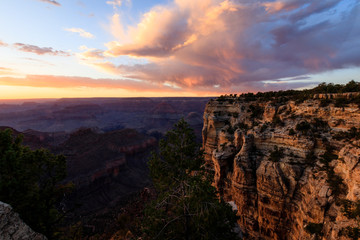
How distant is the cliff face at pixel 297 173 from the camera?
12.1 meters

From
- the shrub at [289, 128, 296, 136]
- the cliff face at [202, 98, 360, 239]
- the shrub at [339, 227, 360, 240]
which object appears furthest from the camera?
the shrub at [289, 128, 296, 136]

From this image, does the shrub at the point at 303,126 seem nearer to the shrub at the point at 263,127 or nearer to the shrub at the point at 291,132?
the shrub at the point at 291,132

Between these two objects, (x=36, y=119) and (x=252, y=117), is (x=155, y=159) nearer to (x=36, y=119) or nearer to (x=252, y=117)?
(x=252, y=117)

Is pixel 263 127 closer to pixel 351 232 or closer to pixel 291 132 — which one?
pixel 291 132

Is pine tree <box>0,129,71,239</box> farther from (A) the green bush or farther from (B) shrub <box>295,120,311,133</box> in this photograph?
(B) shrub <box>295,120,311,133</box>

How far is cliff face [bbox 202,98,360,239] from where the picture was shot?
1215 centimetres

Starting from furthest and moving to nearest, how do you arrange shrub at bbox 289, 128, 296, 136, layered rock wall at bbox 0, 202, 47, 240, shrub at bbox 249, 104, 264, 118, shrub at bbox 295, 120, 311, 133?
shrub at bbox 249, 104, 264, 118, shrub at bbox 289, 128, 296, 136, shrub at bbox 295, 120, 311, 133, layered rock wall at bbox 0, 202, 47, 240

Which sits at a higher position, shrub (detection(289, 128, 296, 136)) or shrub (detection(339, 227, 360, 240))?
shrub (detection(289, 128, 296, 136))

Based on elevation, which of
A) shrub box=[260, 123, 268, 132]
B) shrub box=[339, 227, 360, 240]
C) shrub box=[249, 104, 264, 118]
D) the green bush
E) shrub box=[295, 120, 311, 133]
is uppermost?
shrub box=[249, 104, 264, 118]

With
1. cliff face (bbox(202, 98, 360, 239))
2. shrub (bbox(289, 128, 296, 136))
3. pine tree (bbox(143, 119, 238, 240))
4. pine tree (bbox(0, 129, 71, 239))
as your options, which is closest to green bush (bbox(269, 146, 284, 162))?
cliff face (bbox(202, 98, 360, 239))

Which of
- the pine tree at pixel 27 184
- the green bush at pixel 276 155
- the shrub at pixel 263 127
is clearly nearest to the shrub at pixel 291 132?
the green bush at pixel 276 155

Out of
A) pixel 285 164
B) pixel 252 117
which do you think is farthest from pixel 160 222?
pixel 252 117

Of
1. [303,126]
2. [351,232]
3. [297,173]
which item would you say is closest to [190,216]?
[351,232]

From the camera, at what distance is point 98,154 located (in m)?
71.4
